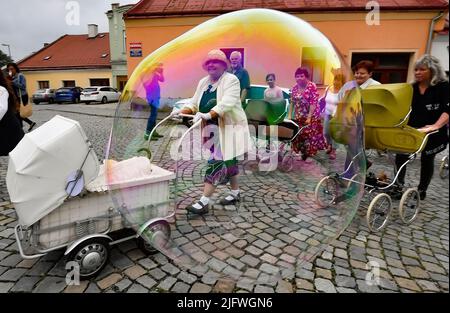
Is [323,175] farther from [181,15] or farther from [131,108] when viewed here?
[181,15]

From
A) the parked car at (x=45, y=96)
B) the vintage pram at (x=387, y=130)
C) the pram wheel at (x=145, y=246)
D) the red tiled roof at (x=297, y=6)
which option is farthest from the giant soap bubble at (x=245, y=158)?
the parked car at (x=45, y=96)

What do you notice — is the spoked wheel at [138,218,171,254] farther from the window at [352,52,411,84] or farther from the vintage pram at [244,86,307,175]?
the window at [352,52,411,84]

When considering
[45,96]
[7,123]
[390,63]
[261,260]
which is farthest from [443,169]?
[45,96]

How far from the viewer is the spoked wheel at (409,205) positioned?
3.25 metres

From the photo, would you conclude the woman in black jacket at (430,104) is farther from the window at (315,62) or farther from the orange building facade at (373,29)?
the orange building facade at (373,29)

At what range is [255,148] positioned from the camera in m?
2.39

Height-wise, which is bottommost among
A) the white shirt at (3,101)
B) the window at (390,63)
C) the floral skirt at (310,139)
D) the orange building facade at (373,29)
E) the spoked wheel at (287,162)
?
the spoked wheel at (287,162)

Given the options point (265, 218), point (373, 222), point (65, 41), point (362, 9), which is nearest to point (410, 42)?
point (362, 9)

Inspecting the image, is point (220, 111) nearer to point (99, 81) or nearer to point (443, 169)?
point (443, 169)

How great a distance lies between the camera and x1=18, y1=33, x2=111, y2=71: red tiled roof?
2794 cm

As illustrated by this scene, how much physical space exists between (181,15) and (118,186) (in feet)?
36.7

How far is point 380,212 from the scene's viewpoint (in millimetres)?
3287

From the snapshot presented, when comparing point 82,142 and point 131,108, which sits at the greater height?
point 131,108

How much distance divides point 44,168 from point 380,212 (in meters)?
3.19
